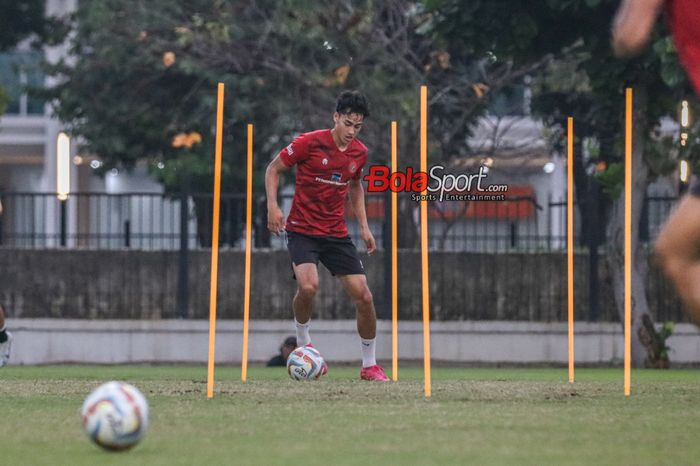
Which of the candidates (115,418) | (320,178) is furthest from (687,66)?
(320,178)

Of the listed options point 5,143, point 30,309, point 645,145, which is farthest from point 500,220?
point 5,143

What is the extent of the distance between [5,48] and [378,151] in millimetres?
10565

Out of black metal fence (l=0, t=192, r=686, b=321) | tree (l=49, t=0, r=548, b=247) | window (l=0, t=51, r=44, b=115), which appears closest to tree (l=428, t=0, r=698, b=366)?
black metal fence (l=0, t=192, r=686, b=321)

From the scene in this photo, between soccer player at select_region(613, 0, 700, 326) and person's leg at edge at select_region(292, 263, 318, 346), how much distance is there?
19.3ft

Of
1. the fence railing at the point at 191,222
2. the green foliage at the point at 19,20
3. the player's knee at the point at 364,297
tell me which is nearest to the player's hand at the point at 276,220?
the player's knee at the point at 364,297

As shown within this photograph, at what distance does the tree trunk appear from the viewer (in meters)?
18.0

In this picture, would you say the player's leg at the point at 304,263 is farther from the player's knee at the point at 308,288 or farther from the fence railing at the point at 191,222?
the fence railing at the point at 191,222

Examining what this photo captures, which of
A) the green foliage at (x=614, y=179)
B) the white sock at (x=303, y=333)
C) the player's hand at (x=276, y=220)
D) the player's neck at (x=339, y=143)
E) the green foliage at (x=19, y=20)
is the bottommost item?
the white sock at (x=303, y=333)

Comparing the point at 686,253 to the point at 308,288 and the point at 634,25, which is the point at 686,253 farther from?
the point at 308,288

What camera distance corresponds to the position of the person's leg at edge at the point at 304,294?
12.2 m

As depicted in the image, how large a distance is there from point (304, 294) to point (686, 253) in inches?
252

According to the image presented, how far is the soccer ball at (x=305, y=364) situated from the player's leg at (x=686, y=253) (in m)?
6.38

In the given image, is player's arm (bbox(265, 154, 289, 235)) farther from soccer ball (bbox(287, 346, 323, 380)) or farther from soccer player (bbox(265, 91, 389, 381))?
soccer ball (bbox(287, 346, 323, 380))

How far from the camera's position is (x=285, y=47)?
2444 cm
